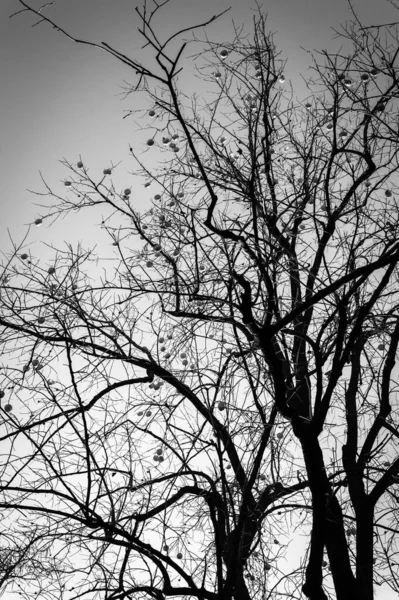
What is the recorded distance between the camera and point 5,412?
3.62m

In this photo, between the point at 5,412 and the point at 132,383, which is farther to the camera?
the point at 132,383

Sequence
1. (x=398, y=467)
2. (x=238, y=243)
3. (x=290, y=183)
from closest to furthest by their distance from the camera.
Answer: (x=238, y=243) → (x=398, y=467) → (x=290, y=183)

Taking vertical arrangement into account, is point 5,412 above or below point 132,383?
below

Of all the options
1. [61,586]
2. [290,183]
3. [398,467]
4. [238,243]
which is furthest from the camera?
[290,183]

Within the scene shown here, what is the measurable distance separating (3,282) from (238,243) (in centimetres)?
181

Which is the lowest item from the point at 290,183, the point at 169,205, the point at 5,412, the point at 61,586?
the point at 61,586

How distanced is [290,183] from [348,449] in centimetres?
206

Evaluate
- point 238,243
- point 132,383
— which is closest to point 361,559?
point 132,383

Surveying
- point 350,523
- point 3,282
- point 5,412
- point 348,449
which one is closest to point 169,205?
point 3,282

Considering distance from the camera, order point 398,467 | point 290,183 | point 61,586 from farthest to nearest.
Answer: point 290,183 < point 61,586 < point 398,467

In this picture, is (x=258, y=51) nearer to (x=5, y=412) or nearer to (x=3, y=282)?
(x=3, y=282)

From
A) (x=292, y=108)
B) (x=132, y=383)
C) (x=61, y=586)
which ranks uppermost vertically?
(x=292, y=108)

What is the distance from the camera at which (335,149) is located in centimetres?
458

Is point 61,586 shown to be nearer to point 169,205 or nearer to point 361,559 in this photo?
point 361,559
